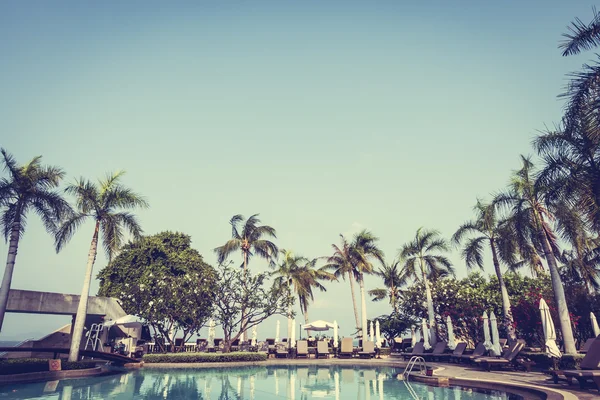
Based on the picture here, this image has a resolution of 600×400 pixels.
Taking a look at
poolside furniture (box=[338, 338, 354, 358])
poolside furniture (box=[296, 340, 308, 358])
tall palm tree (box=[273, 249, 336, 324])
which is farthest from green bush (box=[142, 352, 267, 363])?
tall palm tree (box=[273, 249, 336, 324])

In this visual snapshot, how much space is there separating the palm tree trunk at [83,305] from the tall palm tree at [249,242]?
41.7 feet

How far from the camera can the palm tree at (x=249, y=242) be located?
107ft

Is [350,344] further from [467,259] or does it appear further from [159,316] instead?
[159,316]

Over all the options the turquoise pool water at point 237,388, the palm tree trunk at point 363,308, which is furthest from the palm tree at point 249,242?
the turquoise pool water at point 237,388

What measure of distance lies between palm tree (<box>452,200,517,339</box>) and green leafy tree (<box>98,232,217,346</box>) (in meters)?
17.2

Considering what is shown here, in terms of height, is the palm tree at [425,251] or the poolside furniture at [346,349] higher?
the palm tree at [425,251]

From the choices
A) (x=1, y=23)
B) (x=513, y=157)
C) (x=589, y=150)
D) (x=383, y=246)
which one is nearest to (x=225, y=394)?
(x=589, y=150)

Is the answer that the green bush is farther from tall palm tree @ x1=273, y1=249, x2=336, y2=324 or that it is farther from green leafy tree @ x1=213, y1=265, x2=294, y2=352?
tall palm tree @ x1=273, y1=249, x2=336, y2=324

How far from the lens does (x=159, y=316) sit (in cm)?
2406

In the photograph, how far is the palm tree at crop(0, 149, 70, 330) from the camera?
1847 centimetres

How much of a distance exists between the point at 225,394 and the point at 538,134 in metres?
15.8

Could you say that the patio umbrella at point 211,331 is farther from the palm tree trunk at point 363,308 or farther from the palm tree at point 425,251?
the palm tree at point 425,251

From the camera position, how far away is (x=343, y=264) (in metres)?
33.8

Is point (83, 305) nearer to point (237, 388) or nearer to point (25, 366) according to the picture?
point (25, 366)
